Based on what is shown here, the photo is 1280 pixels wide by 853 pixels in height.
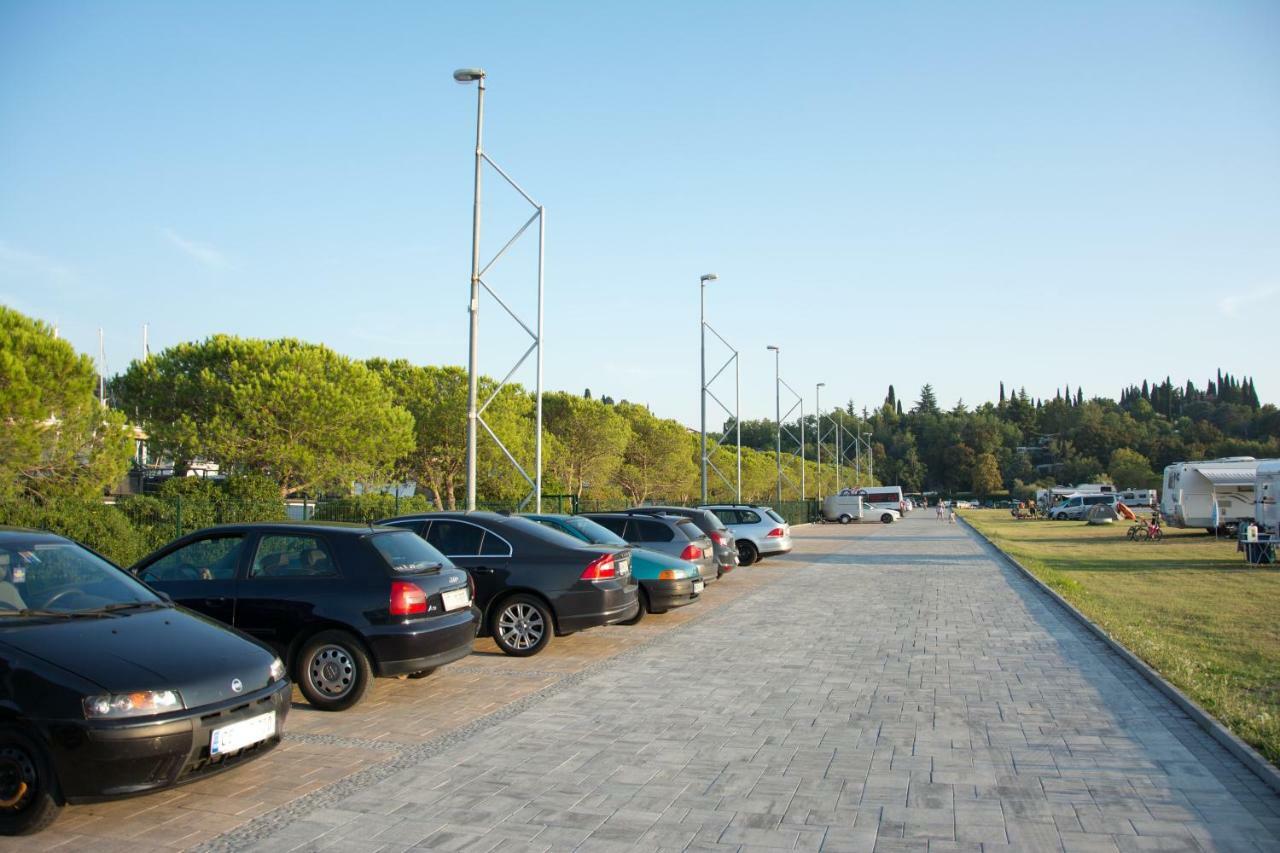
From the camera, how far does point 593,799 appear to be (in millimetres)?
5770

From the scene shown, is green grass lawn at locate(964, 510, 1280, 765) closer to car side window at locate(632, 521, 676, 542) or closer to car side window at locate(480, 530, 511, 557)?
car side window at locate(632, 521, 676, 542)

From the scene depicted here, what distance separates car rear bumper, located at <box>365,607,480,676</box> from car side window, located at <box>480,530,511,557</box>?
2404 mm

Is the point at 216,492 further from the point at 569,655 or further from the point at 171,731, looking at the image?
the point at 171,731

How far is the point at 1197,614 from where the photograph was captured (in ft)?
51.1

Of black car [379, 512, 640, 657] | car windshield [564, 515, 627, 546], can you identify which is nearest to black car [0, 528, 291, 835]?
black car [379, 512, 640, 657]

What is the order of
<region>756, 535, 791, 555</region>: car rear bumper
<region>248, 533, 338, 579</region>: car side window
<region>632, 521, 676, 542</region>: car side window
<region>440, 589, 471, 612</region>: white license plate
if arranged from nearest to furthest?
<region>248, 533, 338, 579</region>: car side window → <region>440, 589, 471, 612</region>: white license plate → <region>632, 521, 676, 542</region>: car side window → <region>756, 535, 791, 555</region>: car rear bumper

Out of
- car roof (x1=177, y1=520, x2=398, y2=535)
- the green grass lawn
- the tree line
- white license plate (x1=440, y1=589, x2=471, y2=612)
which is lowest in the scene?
the green grass lawn

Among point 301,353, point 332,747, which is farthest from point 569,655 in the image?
point 301,353

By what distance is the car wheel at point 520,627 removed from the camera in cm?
1073

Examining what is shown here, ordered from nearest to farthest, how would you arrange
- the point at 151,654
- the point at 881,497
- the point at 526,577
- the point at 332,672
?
1. the point at 151,654
2. the point at 332,672
3. the point at 526,577
4. the point at 881,497

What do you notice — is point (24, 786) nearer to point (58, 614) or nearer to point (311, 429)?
point (58, 614)

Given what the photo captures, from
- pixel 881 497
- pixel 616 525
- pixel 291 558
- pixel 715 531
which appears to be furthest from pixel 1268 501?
pixel 881 497

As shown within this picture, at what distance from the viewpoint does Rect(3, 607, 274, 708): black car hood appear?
205 inches

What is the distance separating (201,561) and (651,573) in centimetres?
642
